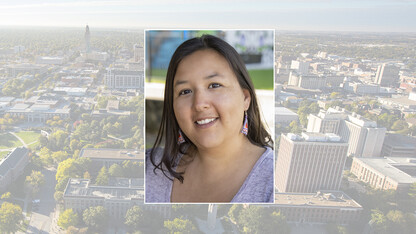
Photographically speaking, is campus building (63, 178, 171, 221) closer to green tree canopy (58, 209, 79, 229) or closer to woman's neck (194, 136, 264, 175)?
green tree canopy (58, 209, 79, 229)

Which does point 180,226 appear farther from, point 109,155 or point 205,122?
point 205,122

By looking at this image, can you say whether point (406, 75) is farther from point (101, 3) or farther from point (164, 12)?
point (101, 3)

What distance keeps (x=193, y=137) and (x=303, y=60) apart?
164cm

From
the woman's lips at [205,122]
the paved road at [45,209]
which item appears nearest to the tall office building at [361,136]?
Answer: the woman's lips at [205,122]

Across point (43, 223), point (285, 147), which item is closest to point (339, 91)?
point (285, 147)

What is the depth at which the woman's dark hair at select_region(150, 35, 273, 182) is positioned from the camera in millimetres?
2508

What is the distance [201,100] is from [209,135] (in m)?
0.27

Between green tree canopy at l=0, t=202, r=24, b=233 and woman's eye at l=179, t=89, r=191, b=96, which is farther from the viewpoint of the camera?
green tree canopy at l=0, t=202, r=24, b=233

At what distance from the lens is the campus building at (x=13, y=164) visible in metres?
3.81

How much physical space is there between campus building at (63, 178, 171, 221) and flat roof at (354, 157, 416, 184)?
2.14m

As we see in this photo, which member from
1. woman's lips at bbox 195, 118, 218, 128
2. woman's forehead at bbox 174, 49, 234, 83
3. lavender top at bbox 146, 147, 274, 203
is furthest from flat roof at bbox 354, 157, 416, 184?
woman's forehead at bbox 174, 49, 234, 83

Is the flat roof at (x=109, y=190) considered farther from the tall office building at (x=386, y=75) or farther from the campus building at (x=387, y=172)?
the tall office building at (x=386, y=75)

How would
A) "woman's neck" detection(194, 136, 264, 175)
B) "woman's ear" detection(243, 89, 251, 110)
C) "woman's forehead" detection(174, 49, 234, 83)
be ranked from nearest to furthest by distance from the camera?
"woman's forehead" detection(174, 49, 234, 83) < "woman's ear" detection(243, 89, 251, 110) < "woman's neck" detection(194, 136, 264, 175)

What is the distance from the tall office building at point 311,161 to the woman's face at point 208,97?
4.15 feet
